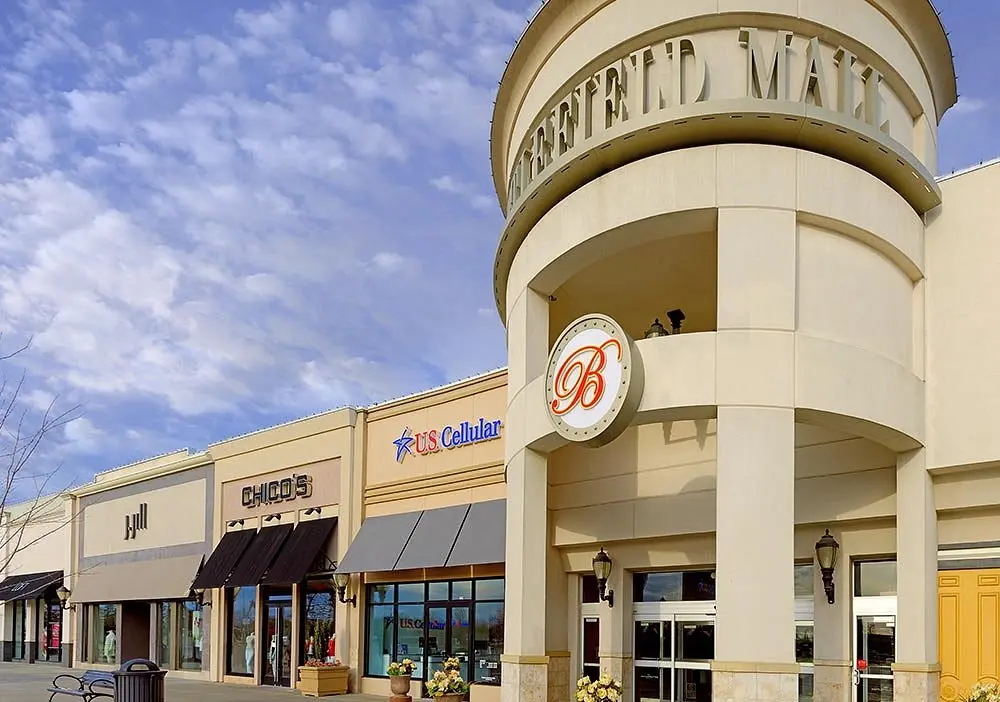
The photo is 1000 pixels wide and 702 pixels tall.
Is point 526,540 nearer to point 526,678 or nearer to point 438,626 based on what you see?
point 526,678

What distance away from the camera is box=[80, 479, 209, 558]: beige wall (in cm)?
3684

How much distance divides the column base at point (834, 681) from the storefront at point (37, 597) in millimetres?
35060

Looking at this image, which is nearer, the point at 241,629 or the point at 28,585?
the point at 241,629

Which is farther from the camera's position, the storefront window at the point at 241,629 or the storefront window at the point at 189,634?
the storefront window at the point at 189,634

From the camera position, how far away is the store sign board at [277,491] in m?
31.0

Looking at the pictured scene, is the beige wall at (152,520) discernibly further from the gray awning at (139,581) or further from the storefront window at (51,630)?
the storefront window at (51,630)

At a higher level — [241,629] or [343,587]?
[343,587]

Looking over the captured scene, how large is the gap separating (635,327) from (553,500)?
397 centimetres

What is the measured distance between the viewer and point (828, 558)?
17.5 m

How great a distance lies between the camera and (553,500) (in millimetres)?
22812

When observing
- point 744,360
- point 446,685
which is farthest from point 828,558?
point 446,685

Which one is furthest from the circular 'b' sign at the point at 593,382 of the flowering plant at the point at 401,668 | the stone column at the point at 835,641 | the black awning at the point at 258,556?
the black awning at the point at 258,556

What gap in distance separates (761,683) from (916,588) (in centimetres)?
360

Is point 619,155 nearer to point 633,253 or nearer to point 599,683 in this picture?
point 633,253
